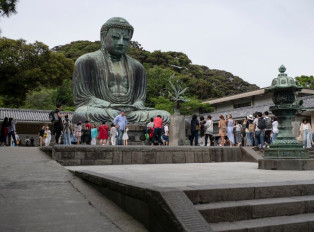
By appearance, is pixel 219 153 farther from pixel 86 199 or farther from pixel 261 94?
pixel 261 94

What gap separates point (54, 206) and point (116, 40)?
12144 millimetres

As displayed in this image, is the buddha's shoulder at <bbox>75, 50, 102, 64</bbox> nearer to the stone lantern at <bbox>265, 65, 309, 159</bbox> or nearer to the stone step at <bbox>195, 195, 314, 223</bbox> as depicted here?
the stone lantern at <bbox>265, 65, 309, 159</bbox>

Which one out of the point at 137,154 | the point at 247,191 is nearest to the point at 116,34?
the point at 137,154

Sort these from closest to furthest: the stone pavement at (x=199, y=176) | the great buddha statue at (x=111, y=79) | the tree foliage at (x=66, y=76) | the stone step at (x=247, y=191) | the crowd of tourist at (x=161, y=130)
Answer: the stone step at (x=247, y=191) < the stone pavement at (x=199, y=176) < the crowd of tourist at (x=161, y=130) < the great buddha statue at (x=111, y=79) < the tree foliage at (x=66, y=76)

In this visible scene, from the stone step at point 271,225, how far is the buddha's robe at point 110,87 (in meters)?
10.9

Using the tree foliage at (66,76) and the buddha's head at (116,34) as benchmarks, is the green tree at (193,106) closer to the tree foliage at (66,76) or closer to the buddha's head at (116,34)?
the tree foliage at (66,76)

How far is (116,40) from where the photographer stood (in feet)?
49.3

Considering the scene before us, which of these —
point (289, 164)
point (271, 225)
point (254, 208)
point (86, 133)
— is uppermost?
point (86, 133)

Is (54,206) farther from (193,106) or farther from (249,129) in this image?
(193,106)

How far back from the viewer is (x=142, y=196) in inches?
122

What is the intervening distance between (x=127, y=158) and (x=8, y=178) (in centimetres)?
343

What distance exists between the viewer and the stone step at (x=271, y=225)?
116 inches

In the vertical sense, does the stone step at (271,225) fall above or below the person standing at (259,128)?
below

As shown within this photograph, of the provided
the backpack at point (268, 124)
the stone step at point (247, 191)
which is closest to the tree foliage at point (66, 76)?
the backpack at point (268, 124)
